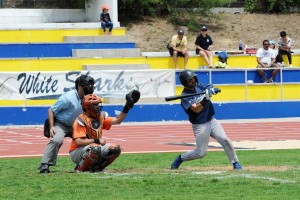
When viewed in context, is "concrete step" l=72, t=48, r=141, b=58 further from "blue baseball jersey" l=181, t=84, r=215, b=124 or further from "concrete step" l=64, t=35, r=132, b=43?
"blue baseball jersey" l=181, t=84, r=215, b=124

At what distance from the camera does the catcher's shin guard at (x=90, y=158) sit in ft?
43.5

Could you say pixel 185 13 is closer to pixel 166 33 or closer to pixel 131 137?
pixel 166 33

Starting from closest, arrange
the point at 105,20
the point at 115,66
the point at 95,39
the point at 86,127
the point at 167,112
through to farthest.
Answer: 1. the point at 86,127
2. the point at 167,112
3. the point at 115,66
4. the point at 95,39
5. the point at 105,20

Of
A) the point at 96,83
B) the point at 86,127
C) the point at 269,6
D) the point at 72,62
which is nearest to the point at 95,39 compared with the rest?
the point at 72,62

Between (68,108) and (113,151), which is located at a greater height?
(68,108)

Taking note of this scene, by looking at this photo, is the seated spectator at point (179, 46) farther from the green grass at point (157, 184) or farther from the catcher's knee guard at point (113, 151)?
the catcher's knee guard at point (113, 151)

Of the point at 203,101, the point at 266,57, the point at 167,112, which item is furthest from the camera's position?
the point at 266,57

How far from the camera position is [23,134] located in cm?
2536

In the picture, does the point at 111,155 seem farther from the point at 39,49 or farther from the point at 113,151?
the point at 39,49

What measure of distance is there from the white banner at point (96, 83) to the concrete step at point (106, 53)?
3.77 meters

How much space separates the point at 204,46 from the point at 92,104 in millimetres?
20494

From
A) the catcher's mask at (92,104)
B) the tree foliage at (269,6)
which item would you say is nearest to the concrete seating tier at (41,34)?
the tree foliage at (269,6)

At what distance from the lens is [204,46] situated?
33.4m

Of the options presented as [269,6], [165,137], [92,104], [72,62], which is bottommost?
[165,137]
